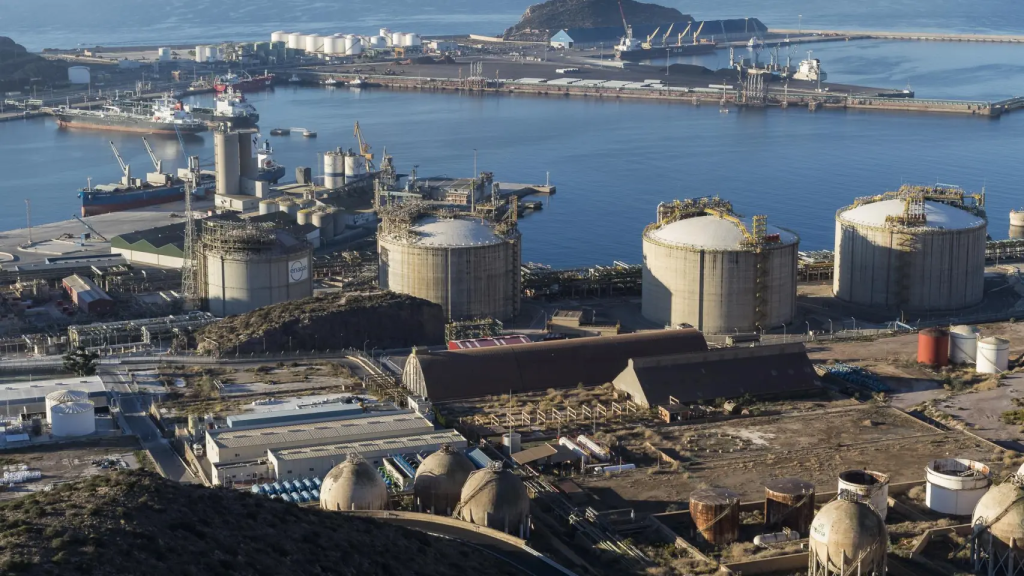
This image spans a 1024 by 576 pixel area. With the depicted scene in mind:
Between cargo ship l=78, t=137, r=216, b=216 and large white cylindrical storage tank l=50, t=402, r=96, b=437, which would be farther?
cargo ship l=78, t=137, r=216, b=216

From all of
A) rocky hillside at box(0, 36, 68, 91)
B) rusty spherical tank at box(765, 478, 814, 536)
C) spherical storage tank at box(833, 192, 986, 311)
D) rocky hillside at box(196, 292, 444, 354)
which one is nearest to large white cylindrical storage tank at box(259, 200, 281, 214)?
rocky hillside at box(196, 292, 444, 354)

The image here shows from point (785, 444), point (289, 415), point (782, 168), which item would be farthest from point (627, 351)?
point (782, 168)

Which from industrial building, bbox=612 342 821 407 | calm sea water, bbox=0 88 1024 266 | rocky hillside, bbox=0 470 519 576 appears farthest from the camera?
calm sea water, bbox=0 88 1024 266

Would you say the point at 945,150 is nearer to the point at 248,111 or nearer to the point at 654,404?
the point at 248,111

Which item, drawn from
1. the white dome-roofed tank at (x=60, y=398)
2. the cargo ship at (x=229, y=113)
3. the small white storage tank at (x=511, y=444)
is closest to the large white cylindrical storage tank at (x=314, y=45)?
the cargo ship at (x=229, y=113)

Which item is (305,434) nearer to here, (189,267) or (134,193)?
(189,267)

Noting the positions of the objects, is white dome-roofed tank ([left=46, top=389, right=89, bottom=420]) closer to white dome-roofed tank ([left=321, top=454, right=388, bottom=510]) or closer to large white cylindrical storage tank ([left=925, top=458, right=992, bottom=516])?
white dome-roofed tank ([left=321, top=454, right=388, bottom=510])
